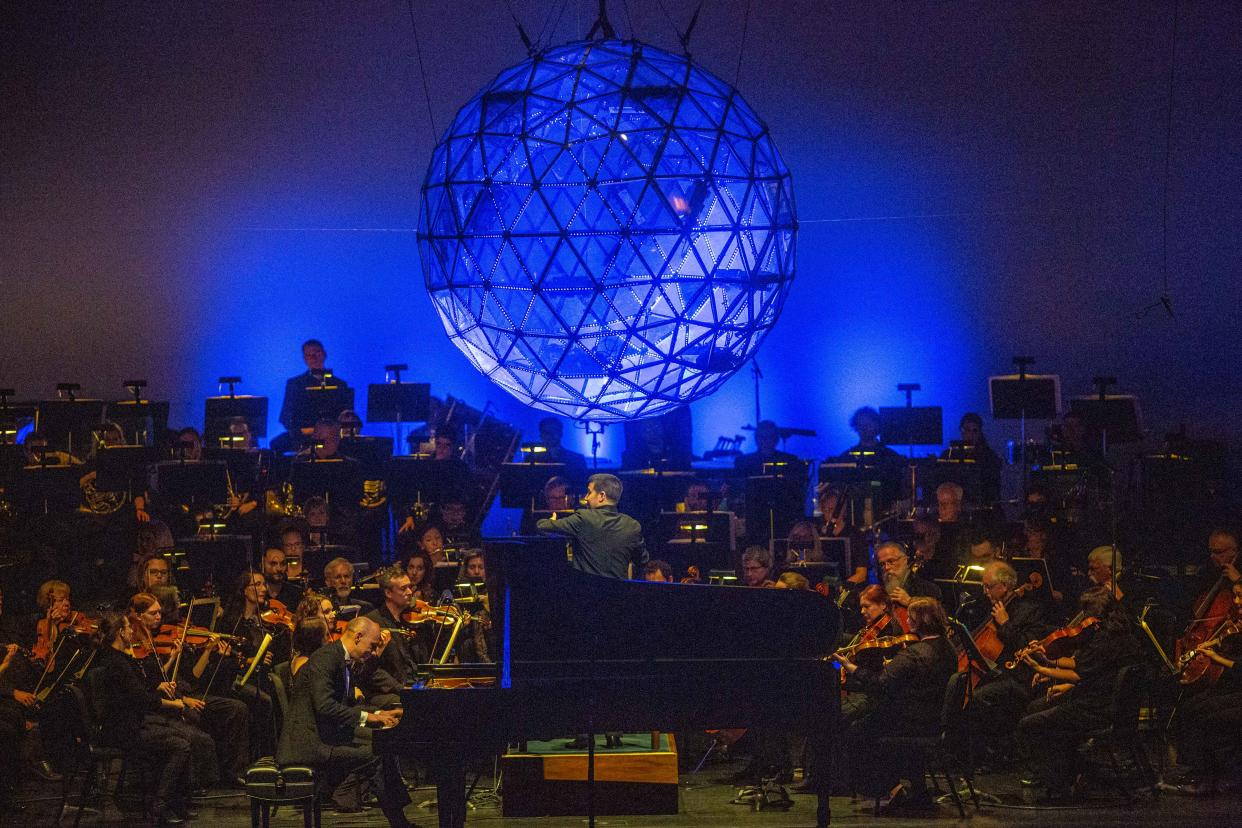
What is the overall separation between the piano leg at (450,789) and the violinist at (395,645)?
2.19m

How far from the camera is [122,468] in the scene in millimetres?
10555

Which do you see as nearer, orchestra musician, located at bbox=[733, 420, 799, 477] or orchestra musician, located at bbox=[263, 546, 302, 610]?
orchestra musician, located at bbox=[263, 546, 302, 610]

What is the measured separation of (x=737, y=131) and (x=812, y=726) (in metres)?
2.79

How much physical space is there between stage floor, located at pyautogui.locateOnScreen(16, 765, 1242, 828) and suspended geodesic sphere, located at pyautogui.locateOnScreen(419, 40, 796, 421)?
3.90m

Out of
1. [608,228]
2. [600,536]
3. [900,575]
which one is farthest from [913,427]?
[608,228]

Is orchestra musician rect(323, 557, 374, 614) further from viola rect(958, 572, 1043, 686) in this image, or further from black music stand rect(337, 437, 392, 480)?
viola rect(958, 572, 1043, 686)

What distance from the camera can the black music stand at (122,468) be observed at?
34.4 feet

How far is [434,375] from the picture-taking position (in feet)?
45.5

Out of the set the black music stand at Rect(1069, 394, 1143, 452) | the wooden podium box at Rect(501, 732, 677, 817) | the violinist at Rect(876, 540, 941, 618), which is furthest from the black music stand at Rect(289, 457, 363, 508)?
the black music stand at Rect(1069, 394, 1143, 452)

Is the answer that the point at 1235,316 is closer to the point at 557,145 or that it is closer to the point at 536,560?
the point at 536,560

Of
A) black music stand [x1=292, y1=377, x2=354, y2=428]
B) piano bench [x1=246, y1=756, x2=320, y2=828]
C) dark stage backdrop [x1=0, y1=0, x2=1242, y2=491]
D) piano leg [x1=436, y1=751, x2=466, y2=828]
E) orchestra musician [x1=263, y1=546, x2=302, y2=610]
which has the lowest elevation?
piano bench [x1=246, y1=756, x2=320, y2=828]

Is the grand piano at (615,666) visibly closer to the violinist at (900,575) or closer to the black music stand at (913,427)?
the violinist at (900,575)

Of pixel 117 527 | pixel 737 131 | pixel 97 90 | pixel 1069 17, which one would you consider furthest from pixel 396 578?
pixel 1069 17

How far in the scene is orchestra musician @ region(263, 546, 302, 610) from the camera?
8906mm
